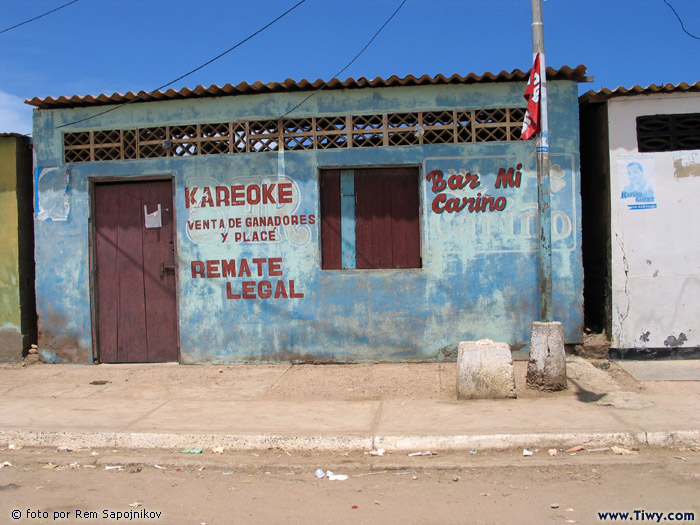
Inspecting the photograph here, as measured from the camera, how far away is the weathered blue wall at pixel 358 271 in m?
7.27

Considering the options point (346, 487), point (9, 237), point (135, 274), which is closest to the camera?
point (346, 487)

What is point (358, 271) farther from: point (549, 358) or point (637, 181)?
point (637, 181)

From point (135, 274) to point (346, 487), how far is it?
492cm

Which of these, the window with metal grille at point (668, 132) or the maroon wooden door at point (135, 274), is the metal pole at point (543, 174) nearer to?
the window with metal grille at point (668, 132)

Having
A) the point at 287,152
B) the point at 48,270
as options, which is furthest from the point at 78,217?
the point at 287,152

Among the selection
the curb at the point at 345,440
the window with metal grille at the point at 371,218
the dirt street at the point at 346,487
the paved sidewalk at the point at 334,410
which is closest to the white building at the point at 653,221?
the paved sidewalk at the point at 334,410

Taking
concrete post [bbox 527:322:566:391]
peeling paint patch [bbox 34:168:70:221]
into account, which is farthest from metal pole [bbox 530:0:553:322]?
peeling paint patch [bbox 34:168:70:221]

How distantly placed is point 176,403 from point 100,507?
228cm

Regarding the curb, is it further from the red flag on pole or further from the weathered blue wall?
the red flag on pole

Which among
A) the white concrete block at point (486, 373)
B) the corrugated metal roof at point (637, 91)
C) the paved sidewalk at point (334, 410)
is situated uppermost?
the corrugated metal roof at point (637, 91)

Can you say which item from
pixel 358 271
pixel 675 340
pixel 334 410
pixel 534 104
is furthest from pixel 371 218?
pixel 675 340

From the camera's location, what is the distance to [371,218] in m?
7.48

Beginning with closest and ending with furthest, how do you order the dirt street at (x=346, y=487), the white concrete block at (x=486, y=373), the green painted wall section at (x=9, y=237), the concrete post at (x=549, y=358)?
the dirt street at (x=346, y=487), the white concrete block at (x=486, y=373), the concrete post at (x=549, y=358), the green painted wall section at (x=9, y=237)

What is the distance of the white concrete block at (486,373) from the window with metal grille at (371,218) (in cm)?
197
